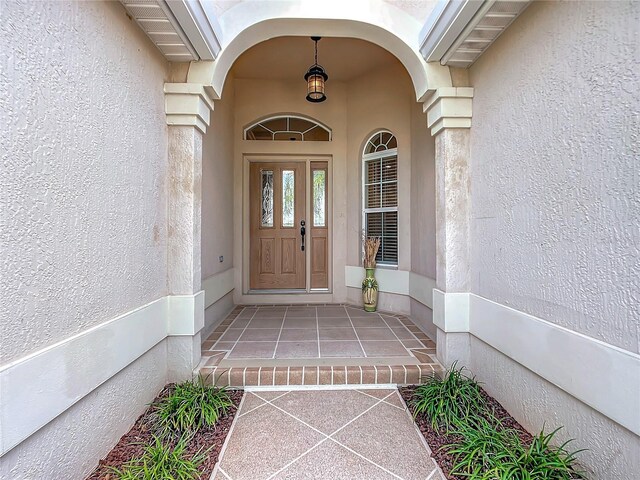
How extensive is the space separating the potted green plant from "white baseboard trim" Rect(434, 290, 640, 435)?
1539mm

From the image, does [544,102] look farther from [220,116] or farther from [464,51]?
[220,116]

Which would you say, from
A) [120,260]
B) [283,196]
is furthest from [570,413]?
[283,196]

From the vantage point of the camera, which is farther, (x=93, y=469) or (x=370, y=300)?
(x=370, y=300)

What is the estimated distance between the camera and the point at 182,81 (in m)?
2.05

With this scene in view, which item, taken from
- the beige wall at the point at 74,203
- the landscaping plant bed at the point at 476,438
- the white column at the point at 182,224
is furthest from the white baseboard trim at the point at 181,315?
the landscaping plant bed at the point at 476,438

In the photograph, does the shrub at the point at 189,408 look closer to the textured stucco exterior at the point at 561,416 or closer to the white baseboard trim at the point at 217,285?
the white baseboard trim at the point at 217,285

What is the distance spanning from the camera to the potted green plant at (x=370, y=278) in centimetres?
361

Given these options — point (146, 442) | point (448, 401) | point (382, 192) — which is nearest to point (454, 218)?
point (448, 401)

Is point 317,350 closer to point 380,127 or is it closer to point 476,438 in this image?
point 476,438

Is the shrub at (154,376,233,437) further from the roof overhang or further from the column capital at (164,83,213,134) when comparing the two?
the roof overhang

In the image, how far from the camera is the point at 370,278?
143 inches

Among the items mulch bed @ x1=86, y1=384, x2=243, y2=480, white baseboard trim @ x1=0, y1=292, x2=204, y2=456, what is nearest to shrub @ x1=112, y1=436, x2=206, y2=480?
mulch bed @ x1=86, y1=384, x2=243, y2=480

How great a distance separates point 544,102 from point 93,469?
2.75 meters

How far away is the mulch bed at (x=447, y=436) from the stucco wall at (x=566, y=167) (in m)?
0.63
